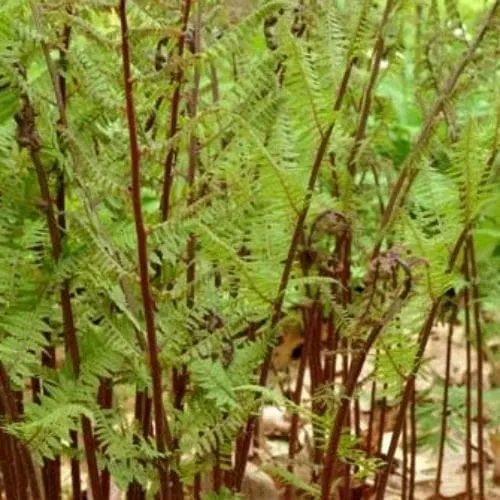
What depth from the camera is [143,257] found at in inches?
29.1

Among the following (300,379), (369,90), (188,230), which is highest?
(369,90)

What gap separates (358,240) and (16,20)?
395mm

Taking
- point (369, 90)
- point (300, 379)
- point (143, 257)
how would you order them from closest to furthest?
1. point (143, 257)
2. point (369, 90)
3. point (300, 379)

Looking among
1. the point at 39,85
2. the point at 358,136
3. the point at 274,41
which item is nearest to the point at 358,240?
the point at 358,136

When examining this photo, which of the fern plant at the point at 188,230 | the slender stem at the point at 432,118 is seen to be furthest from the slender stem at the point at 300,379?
the slender stem at the point at 432,118

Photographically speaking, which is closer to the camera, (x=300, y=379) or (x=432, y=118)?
(x=432, y=118)

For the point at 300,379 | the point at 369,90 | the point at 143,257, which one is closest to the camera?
the point at 143,257

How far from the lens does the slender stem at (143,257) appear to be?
0.70 meters

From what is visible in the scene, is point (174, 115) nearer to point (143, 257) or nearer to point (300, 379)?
point (143, 257)

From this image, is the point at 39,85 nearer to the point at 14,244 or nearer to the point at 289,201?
the point at 14,244

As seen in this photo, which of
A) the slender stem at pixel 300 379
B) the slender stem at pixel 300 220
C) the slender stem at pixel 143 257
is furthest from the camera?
the slender stem at pixel 300 379

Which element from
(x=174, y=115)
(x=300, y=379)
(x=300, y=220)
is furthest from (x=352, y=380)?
(x=300, y=379)

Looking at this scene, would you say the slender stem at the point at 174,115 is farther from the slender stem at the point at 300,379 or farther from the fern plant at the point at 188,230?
the slender stem at the point at 300,379

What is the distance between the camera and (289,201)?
0.82 m
